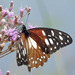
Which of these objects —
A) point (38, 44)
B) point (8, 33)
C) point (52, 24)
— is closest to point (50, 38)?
point (38, 44)

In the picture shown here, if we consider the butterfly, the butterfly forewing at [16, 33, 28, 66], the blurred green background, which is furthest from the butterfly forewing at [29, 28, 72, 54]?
the blurred green background

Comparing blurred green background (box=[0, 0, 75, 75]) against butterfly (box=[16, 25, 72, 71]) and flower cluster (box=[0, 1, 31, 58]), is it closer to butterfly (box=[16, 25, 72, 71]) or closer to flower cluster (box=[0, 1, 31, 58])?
butterfly (box=[16, 25, 72, 71])

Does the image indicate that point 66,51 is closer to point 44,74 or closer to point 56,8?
point 44,74

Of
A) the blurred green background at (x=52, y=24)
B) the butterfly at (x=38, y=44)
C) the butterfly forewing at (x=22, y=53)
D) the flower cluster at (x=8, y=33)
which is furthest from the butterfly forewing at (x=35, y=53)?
the blurred green background at (x=52, y=24)

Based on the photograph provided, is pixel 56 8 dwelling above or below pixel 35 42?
below

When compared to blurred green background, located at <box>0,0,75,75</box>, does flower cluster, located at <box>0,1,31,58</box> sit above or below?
above

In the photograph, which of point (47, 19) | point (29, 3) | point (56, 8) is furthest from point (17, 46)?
point (56, 8)

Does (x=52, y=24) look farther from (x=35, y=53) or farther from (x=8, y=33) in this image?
(x=8, y=33)

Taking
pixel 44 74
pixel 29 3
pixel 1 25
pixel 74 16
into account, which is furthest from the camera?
pixel 74 16

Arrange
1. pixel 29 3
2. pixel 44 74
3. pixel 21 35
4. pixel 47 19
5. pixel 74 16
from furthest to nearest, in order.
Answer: pixel 74 16 → pixel 29 3 → pixel 44 74 → pixel 47 19 → pixel 21 35
